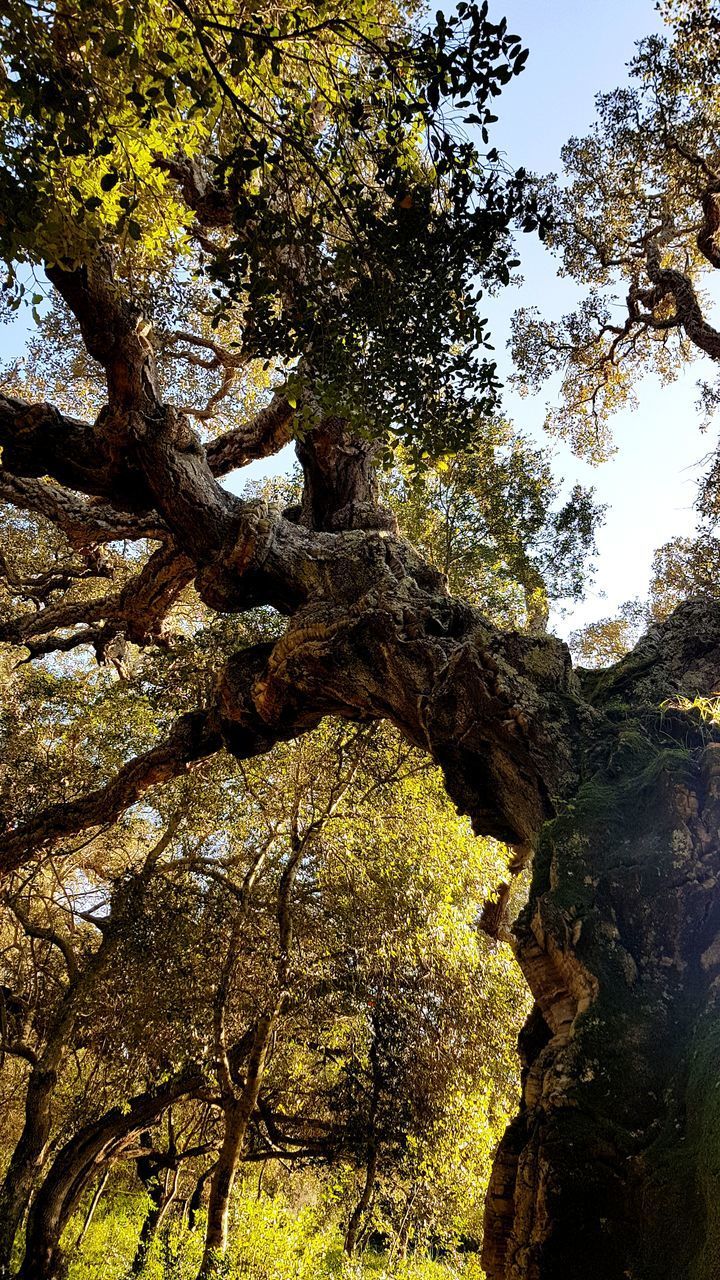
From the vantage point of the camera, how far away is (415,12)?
8.82m

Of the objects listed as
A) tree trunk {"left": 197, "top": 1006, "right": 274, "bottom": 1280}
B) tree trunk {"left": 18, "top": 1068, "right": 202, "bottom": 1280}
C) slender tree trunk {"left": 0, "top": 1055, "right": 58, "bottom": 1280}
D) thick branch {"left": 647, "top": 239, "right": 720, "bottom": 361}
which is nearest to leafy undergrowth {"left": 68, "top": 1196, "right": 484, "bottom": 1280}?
tree trunk {"left": 197, "top": 1006, "right": 274, "bottom": 1280}

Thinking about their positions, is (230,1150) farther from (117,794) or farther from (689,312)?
(689,312)

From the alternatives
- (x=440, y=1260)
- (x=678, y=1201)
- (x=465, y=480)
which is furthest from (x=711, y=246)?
(x=440, y=1260)

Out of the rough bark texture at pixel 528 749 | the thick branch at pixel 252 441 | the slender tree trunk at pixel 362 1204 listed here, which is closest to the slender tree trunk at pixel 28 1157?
the slender tree trunk at pixel 362 1204

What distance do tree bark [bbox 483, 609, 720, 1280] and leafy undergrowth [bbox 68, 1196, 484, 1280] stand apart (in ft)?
28.6

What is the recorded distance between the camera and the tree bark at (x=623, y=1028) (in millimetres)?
2896

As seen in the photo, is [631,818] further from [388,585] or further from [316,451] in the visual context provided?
[316,451]

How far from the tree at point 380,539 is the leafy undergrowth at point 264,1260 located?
8143 mm

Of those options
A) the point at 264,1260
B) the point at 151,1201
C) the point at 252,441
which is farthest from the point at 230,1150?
the point at 252,441

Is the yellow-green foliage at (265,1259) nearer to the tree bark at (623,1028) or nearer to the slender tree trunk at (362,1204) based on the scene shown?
the slender tree trunk at (362,1204)

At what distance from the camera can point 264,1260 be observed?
431 inches

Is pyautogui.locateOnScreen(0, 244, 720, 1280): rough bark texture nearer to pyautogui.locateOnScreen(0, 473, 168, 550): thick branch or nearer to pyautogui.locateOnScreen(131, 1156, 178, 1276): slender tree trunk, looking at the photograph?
pyautogui.locateOnScreen(0, 473, 168, 550): thick branch

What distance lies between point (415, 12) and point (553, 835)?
9810 mm

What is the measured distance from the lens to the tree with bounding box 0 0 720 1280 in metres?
3.23
